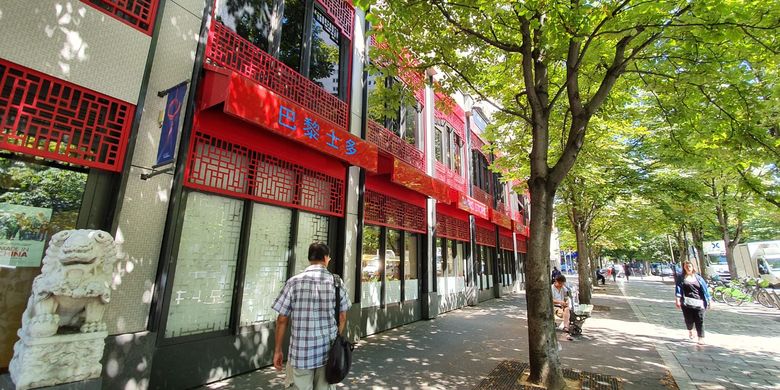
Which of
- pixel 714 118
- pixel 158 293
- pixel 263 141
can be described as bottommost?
pixel 158 293

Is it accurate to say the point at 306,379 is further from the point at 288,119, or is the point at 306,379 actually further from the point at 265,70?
the point at 265,70

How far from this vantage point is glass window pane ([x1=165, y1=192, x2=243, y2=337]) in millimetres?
4879

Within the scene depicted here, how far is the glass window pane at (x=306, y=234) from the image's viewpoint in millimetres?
6734

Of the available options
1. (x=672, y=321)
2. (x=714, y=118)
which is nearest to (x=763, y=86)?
(x=714, y=118)

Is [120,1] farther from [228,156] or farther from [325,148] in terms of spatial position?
[325,148]

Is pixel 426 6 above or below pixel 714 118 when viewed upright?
above

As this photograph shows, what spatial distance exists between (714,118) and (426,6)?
249 inches

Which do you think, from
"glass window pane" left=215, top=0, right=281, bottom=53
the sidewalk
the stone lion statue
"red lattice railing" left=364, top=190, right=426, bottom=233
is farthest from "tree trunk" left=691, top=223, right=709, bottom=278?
the stone lion statue

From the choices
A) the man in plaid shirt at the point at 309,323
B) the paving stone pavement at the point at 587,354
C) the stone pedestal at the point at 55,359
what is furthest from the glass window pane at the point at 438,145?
the stone pedestal at the point at 55,359

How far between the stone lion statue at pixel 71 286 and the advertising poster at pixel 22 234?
0.95 metres

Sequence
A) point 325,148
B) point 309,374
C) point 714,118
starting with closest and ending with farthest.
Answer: point 309,374 < point 325,148 < point 714,118

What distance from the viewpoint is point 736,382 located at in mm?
5316

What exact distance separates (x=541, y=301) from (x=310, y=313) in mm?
3627

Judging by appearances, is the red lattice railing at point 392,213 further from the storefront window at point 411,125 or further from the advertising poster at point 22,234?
the advertising poster at point 22,234
